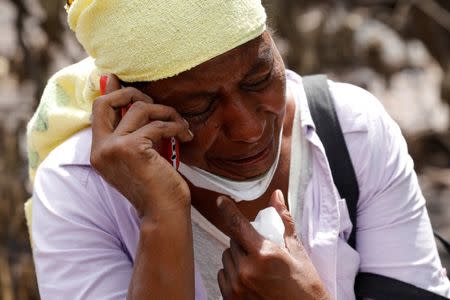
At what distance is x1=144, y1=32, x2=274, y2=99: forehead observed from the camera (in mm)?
2123

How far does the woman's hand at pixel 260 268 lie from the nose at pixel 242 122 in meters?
0.15

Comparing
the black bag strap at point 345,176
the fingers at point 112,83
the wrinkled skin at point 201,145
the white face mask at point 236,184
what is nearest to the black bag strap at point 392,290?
the black bag strap at point 345,176

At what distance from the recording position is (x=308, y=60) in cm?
491

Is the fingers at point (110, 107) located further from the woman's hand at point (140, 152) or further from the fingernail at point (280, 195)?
the fingernail at point (280, 195)

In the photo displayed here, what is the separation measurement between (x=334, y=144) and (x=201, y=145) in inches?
14.9

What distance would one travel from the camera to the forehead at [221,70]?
2123mm

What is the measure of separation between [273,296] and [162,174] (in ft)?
1.21

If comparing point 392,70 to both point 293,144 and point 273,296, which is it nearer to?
point 293,144

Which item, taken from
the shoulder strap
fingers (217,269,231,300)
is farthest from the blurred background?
fingers (217,269,231,300)

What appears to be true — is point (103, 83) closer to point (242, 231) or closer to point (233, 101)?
point (233, 101)

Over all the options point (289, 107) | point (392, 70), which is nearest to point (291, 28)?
point (392, 70)

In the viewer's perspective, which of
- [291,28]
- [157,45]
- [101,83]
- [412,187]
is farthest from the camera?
[291,28]

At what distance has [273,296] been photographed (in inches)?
84.5

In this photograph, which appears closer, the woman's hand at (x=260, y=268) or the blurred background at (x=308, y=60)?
the woman's hand at (x=260, y=268)
